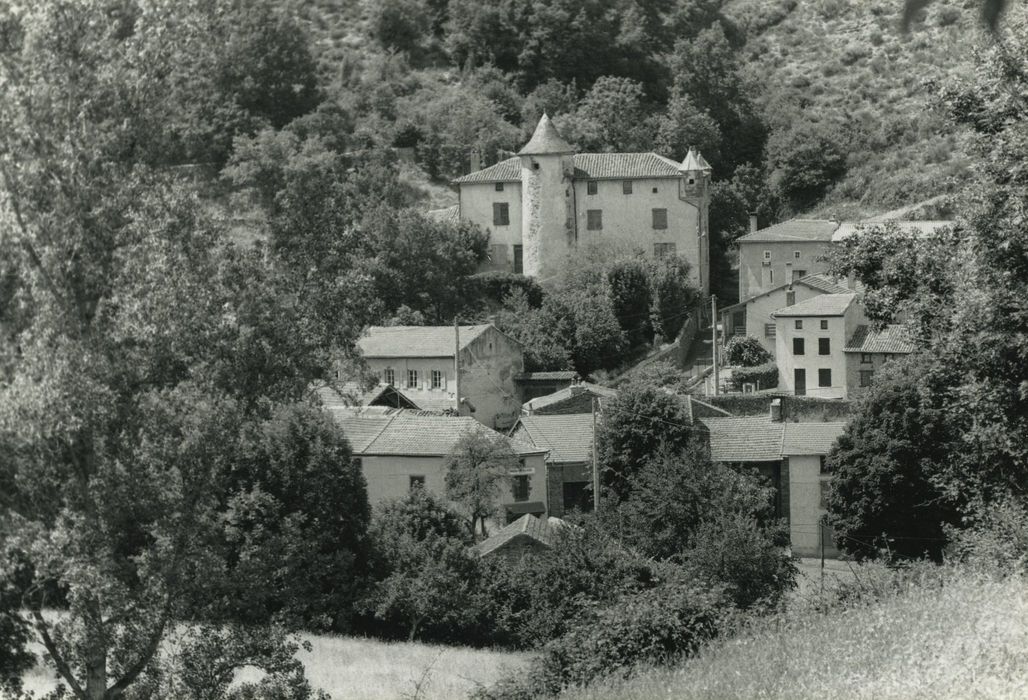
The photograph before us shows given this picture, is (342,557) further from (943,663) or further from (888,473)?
(943,663)

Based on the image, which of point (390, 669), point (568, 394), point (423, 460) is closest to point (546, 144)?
point (568, 394)

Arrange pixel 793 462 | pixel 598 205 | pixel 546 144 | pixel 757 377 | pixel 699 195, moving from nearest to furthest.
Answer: pixel 793 462
pixel 757 377
pixel 699 195
pixel 546 144
pixel 598 205

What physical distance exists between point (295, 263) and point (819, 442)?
25.7 meters

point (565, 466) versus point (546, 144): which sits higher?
point (546, 144)

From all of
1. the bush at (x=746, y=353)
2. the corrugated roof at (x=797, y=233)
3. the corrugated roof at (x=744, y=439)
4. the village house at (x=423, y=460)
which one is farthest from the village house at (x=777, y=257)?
the village house at (x=423, y=460)

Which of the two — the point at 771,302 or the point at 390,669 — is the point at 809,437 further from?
the point at 390,669

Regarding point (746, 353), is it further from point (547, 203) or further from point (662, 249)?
point (547, 203)

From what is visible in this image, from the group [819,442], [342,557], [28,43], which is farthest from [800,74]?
[28,43]

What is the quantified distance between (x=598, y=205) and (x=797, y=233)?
7595mm

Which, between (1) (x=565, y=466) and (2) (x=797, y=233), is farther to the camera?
(2) (x=797, y=233)

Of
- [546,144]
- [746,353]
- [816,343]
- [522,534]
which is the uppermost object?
[546,144]

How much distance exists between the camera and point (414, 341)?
48031 mm

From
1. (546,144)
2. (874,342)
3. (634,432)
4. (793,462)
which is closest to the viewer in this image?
(634,432)

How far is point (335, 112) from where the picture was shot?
68.5m
